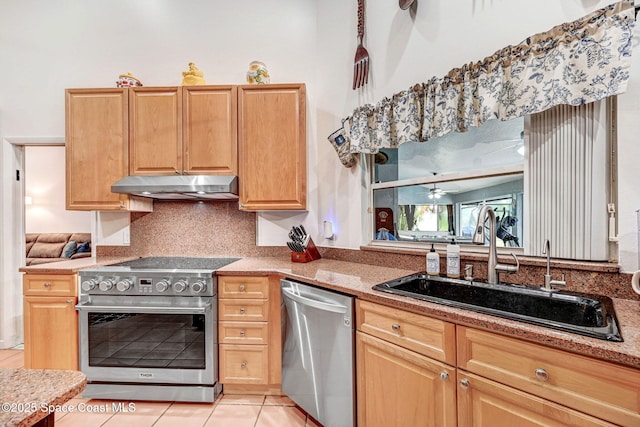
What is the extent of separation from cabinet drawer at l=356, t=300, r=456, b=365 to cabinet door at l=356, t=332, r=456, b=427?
1.3 inches

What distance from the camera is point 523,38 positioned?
147 cm

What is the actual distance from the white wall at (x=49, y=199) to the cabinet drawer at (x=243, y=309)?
506 centimetres

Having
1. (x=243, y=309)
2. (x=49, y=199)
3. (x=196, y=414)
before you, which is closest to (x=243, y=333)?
(x=243, y=309)

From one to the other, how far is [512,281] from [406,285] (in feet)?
1.71

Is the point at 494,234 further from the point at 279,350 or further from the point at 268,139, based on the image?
the point at 268,139

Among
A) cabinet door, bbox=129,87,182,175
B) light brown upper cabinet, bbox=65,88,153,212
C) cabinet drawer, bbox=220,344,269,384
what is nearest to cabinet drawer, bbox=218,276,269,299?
cabinet drawer, bbox=220,344,269,384

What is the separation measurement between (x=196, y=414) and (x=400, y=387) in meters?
1.46

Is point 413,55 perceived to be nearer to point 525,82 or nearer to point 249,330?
point 525,82

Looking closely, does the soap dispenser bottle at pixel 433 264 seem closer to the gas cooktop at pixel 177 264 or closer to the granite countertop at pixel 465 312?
the granite countertop at pixel 465 312

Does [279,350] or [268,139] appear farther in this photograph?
[268,139]

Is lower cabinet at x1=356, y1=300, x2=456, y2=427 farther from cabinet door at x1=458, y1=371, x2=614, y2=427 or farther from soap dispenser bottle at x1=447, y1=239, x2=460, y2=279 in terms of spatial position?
soap dispenser bottle at x1=447, y1=239, x2=460, y2=279

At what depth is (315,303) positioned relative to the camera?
1.69m

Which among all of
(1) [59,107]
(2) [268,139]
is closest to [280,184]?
(2) [268,139]

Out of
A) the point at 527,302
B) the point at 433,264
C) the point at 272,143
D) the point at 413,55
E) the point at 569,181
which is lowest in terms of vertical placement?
the point at 527,302
